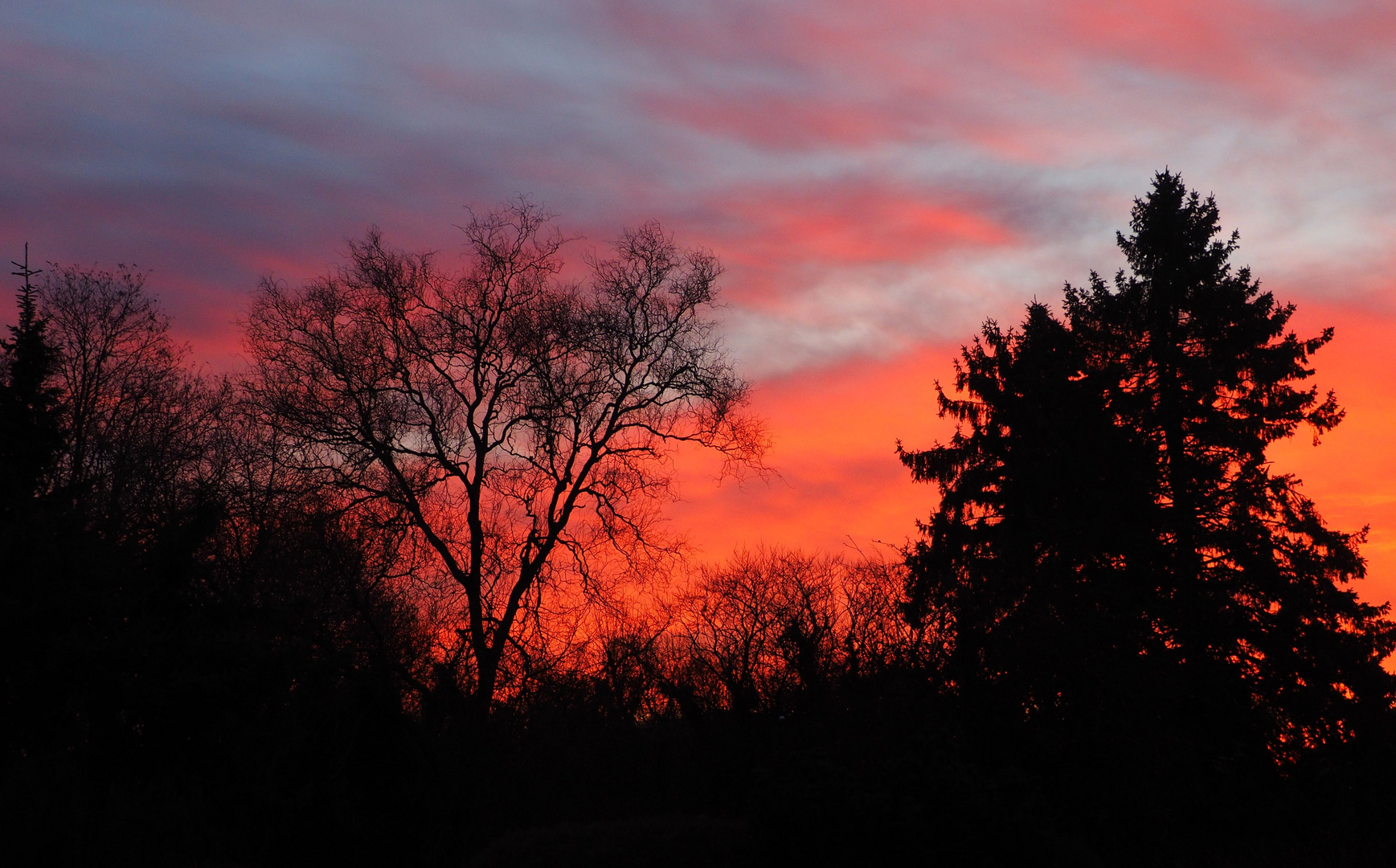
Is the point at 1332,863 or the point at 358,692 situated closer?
the point at 1332,863

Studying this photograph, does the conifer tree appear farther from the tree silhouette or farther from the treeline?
the tree silhouette

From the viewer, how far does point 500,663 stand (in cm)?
2619

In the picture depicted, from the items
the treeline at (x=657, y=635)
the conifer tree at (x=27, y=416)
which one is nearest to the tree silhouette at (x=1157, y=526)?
the treeline at (x=657, y=635)

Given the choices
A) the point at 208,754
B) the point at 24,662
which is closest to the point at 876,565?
the point at 208,754

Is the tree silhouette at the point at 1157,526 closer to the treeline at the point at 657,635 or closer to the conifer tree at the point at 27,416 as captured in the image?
the treeline at the point at 657,635

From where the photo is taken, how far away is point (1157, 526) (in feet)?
82.2

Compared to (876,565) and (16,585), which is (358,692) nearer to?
(16,585)

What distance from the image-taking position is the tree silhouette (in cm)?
2158

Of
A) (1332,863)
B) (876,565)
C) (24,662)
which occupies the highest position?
(876,565)

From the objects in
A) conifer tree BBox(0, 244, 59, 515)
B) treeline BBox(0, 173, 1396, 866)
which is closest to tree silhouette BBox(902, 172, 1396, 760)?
treeline BBox(0, 173, 1396, 866)

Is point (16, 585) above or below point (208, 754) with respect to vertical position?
above

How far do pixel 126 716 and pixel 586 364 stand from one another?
12619mm

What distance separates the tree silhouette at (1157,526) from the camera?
70.8 feet

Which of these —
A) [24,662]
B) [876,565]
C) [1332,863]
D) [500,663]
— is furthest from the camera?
[876,565]
